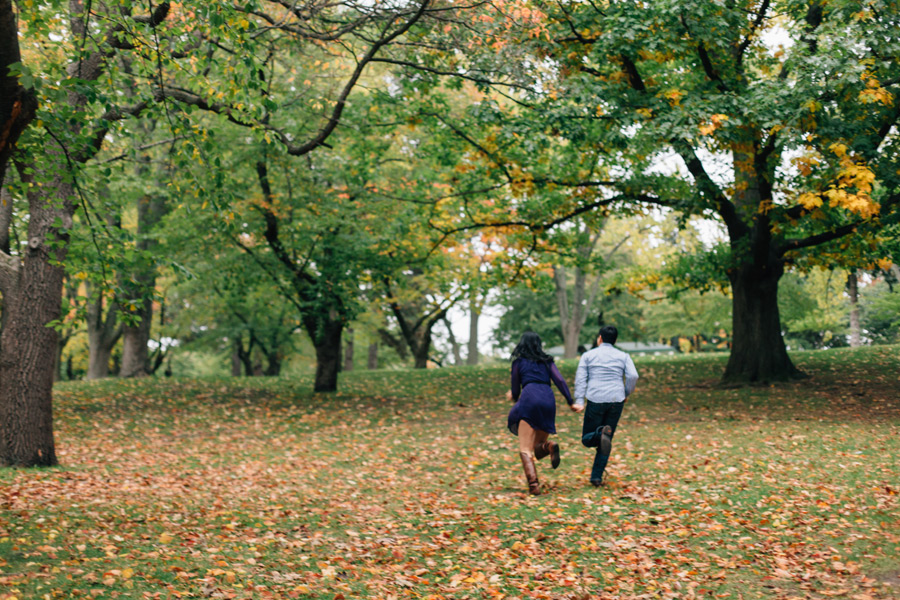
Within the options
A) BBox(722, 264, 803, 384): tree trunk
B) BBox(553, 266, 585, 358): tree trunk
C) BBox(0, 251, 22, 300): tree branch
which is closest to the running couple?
BBox(0, 251, 22, 300): tree branch

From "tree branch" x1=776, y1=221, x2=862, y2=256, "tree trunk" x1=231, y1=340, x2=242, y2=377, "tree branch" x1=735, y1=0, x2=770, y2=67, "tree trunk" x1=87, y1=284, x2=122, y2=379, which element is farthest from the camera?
"tree trunk" x1=231, y1=340, x2=242, y2=377

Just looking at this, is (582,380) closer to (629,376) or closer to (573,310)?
(629,376)

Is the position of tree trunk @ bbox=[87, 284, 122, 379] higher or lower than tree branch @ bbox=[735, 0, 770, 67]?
lower

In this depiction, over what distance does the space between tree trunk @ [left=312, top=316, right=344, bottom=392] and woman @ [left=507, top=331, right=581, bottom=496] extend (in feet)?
34.0

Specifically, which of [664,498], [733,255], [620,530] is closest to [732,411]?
[733,255]

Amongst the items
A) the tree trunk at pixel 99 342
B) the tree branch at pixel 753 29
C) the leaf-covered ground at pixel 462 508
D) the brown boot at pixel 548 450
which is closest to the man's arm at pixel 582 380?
the brown boot at pixel 548 450

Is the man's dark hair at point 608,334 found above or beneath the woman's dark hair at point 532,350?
above

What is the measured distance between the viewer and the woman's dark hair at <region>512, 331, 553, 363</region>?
8508 mm

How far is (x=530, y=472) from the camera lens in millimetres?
8578

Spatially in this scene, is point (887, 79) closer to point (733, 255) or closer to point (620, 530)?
point (733, 255)

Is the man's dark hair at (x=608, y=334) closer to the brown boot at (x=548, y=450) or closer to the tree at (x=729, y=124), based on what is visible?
the brown boot at (x=548, y=450)

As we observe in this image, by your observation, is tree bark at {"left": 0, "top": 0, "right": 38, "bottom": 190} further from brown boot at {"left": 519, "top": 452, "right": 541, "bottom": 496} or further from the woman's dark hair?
brown boot at {"left": 519, "top": 452, "right": 541, "bottom": 496}

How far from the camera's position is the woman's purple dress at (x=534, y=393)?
27.6 feet

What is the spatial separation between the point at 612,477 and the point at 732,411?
19.1ft
